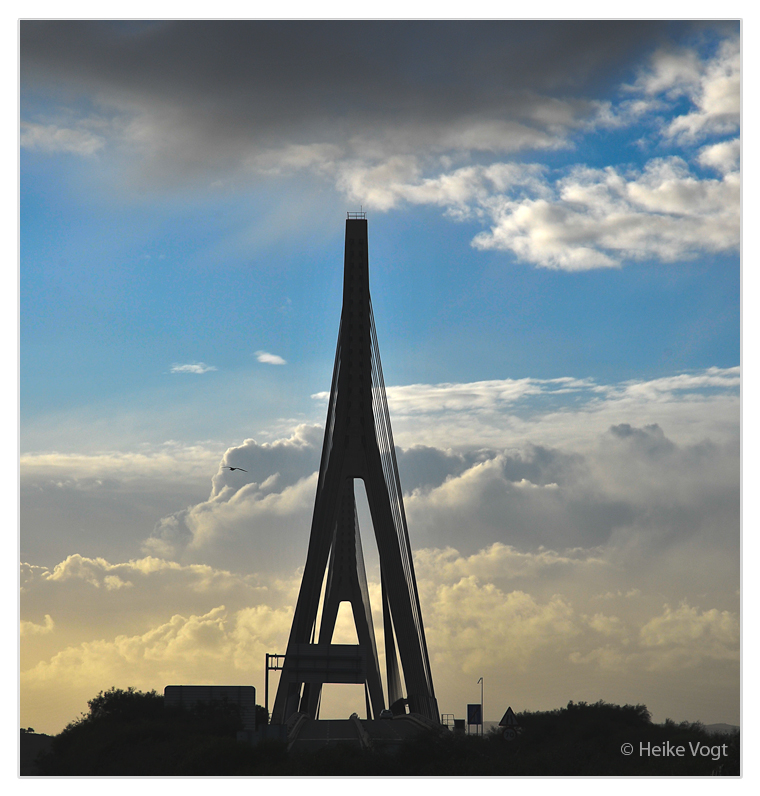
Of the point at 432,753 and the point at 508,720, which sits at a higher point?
the point at 508,720

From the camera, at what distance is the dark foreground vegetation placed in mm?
21438

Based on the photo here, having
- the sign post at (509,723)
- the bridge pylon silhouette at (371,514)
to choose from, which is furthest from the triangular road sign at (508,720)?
the bridge pylon silhouette at (371,514)

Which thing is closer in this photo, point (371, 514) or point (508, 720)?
point (508, 720)

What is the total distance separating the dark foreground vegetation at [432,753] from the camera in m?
21.4

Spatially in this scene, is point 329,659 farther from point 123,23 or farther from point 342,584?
point 123,23

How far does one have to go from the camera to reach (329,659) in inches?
1812

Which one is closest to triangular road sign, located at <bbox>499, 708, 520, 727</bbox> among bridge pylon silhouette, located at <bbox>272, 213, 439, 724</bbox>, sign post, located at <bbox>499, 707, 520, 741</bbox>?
sign post, located at <bbox>499, 707, 520, 741</bbox>

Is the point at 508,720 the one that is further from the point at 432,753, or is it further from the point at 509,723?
the point at 432,753

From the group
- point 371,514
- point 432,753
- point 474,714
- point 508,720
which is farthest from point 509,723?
point 371,514

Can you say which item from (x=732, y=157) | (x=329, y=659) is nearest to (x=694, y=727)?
(x=732, y=157)

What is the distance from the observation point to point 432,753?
25328mm

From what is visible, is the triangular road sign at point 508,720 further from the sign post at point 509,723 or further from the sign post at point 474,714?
the sign post at point 474,714

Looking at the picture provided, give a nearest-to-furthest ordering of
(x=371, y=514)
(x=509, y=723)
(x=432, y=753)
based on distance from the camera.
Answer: (x=509, y=723), (x=432, y=753), (x=371, y=514)

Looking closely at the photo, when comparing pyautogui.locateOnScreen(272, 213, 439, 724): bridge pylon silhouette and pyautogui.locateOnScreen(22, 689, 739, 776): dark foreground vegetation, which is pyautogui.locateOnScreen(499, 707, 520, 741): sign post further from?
pyautogui.locateOnScreen(272, 213, 439, 724): bridge pylon silhouette
